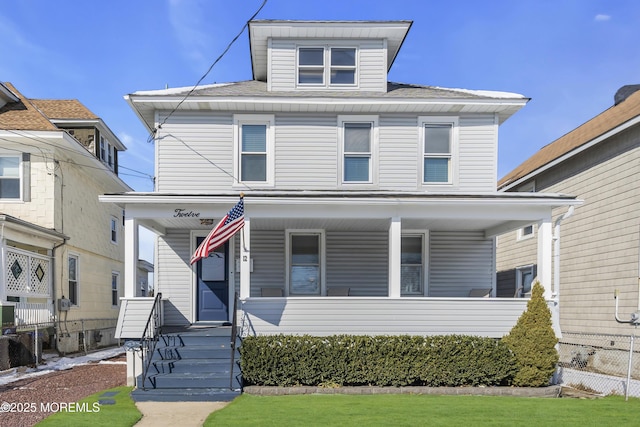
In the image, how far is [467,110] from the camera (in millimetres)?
11516

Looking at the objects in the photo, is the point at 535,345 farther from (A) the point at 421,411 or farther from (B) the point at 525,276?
(B) the point at 525,276

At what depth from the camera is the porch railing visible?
11515 mm

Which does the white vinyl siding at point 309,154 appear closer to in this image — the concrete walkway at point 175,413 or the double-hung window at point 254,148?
the double-hung window at point 254,148

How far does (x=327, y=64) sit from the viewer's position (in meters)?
11.9

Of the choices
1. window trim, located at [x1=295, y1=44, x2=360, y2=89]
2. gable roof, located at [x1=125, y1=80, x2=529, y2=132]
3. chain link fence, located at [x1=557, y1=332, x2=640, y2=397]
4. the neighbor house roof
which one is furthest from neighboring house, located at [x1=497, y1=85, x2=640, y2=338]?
the neighbor house roof

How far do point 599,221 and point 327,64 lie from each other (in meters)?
8.51

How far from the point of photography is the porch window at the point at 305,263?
449 inches

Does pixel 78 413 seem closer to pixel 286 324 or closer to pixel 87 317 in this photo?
pixel 286 324

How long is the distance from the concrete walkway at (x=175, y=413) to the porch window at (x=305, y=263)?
13.6 ft

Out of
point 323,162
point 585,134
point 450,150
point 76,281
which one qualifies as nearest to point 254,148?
point 323,162

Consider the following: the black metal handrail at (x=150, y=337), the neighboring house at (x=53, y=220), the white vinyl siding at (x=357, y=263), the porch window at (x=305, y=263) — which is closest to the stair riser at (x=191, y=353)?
the black metal handrail at (x=150, y=337)

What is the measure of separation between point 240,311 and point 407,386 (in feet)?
11.8

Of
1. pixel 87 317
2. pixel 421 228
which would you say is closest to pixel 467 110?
pixel 421 228

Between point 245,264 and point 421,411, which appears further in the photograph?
point 245,264
